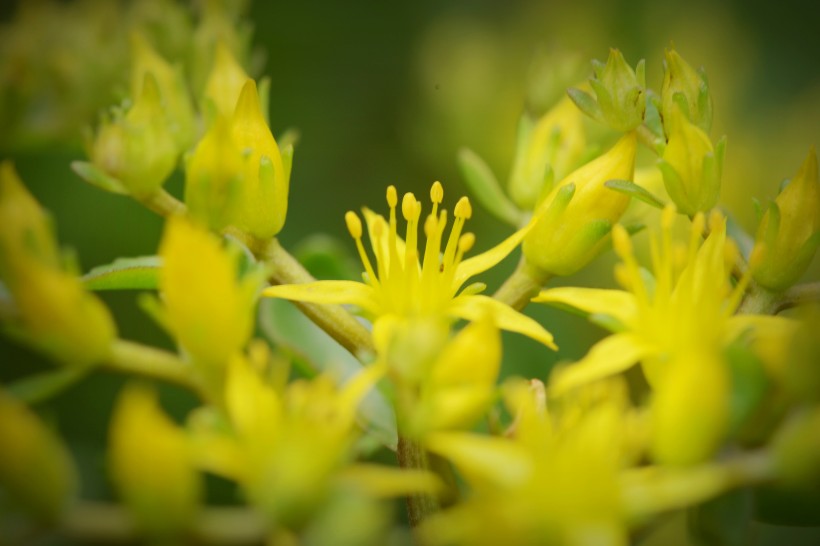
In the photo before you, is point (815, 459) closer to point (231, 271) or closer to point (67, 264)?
point (231, 271)

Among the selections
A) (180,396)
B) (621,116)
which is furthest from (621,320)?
(180,396)

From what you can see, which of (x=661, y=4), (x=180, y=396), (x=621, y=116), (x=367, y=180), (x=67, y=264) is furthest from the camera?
(x=661, y=4)

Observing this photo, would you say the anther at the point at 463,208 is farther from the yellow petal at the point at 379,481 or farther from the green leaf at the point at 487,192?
the yellow petal at the point at 379,481

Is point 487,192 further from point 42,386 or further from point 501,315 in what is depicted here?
point 42,386

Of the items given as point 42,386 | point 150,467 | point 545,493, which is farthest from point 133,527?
point 545,493

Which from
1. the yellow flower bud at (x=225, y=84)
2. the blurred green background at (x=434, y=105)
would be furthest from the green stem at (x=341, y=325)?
the blurred green background at (x=434, y=105)

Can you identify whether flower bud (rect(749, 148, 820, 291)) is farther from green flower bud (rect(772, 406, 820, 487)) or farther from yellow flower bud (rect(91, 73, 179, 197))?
yellow flower bud (rect(91, 73, 179, 197))
